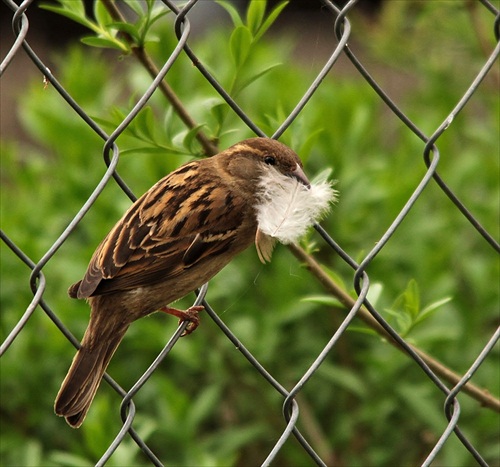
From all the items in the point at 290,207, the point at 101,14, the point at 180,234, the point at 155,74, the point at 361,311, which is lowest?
the point at 361,311

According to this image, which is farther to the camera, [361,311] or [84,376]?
[361,311]

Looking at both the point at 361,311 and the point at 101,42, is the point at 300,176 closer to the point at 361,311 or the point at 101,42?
the point at 361,311

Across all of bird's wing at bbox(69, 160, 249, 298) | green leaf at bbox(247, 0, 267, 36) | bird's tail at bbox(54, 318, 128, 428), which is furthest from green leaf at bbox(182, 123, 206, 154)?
bird's tail at bbox(54, 318, 128, 428)

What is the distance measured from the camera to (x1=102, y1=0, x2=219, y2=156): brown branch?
2.21 m

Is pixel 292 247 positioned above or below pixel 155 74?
below

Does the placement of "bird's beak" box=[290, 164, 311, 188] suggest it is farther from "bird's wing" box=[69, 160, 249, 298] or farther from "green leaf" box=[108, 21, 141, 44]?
"green leaf" box=[108, 21, 141, 44]

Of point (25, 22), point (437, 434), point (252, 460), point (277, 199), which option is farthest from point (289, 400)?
point (252, 460)

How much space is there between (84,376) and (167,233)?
398 millimetres

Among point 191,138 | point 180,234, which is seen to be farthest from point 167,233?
point 191,138

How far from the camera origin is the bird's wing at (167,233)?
7.66 feet

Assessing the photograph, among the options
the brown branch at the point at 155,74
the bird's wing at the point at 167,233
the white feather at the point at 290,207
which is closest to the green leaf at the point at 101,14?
the brown branch at the point at 155,74

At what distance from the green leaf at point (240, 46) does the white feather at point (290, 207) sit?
276 mm

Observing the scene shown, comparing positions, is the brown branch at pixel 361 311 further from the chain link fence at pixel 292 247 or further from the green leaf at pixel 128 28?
the green leaf at pixel 128 28

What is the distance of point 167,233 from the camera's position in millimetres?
2377
